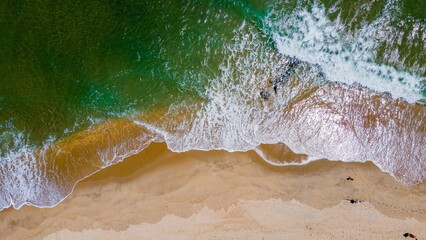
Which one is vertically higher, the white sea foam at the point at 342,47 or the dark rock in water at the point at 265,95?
the white sea foam at the point at 342,47

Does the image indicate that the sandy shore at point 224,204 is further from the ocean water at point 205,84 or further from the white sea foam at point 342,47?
the white sea foam at point 342,47

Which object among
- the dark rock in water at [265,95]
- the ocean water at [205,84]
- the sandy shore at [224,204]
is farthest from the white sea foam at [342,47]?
the sandy shore at [224,204]

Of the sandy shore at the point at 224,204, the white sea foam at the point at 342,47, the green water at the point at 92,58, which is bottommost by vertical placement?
the sandy shore at the point at 224,204


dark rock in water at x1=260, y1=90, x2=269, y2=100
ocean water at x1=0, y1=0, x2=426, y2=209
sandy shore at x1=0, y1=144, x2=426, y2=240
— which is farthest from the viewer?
dark rock in water at x1=260, y1=90, x2=269, y2=100

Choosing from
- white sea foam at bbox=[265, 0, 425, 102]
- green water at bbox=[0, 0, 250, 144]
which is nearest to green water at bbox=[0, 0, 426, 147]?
green water at bbox=[0, 0, 250, 144]

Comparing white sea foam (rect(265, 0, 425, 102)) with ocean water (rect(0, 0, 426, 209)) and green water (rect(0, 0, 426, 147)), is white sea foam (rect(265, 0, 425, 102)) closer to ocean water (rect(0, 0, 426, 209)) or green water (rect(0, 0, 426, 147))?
ocean water (rect(0, 0, 426, 209))

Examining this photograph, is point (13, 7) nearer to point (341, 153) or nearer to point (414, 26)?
point (341, 153)
